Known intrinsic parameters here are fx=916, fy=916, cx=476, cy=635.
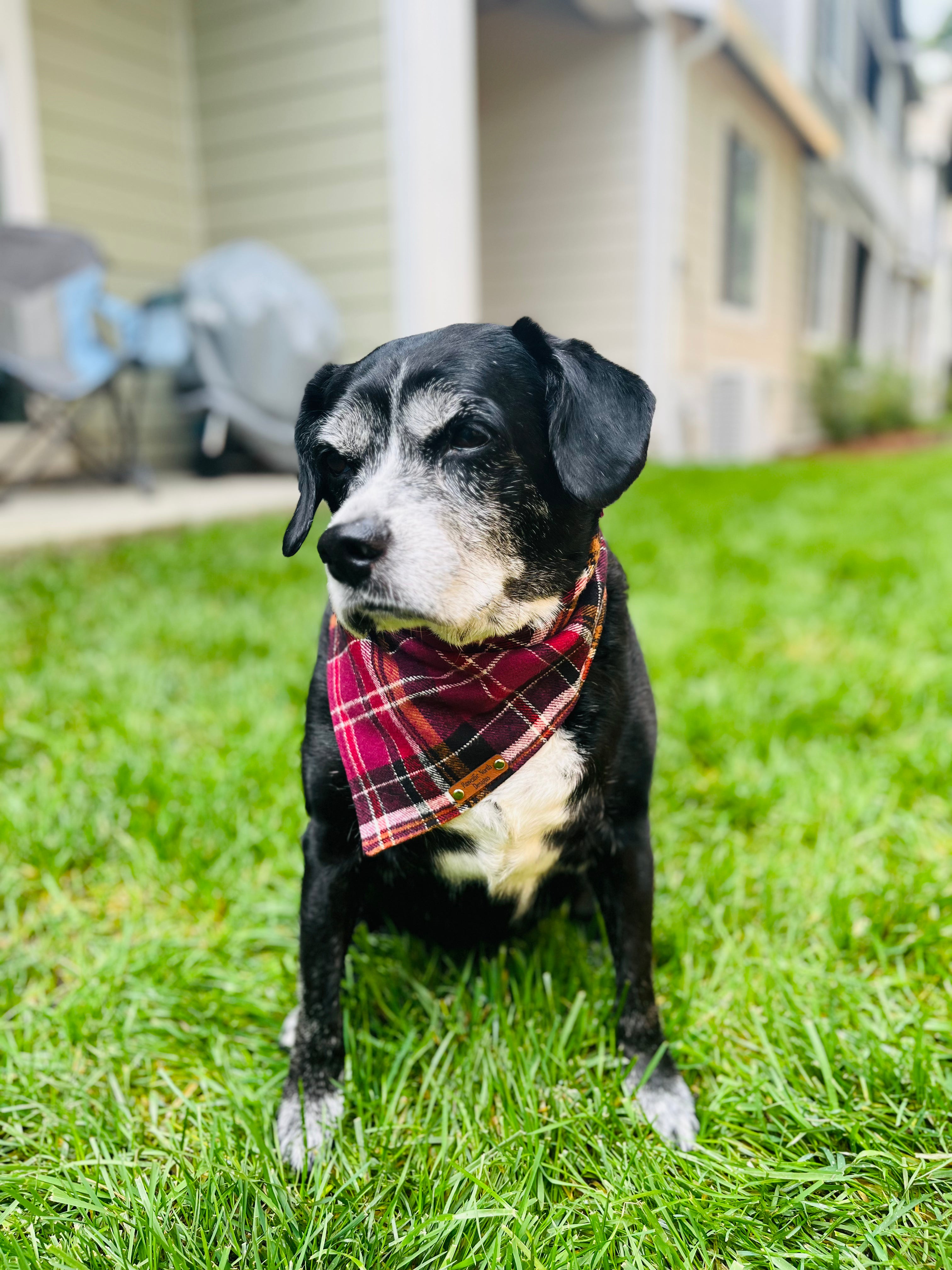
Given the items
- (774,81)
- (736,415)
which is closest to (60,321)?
(736,415)

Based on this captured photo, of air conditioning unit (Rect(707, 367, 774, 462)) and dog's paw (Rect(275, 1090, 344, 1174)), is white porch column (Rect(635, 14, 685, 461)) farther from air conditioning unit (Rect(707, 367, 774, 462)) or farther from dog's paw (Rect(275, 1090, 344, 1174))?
dog's paw (Rect(275, 1090, 344, 1174))

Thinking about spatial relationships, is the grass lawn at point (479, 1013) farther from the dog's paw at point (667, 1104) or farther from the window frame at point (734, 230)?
the window frame at point (734, 230)

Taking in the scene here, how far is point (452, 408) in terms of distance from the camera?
1.20 meters

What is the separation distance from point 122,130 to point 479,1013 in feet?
23.1

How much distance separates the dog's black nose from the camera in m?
1.07

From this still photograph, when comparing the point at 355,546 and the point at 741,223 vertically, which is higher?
the point at 741,223

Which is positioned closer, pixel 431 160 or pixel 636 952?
pixel 636 952

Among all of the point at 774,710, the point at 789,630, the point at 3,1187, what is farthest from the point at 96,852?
the point at 789,630

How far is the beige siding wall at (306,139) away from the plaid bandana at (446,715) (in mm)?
5741

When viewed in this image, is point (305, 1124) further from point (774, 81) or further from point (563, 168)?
point (774, 81)

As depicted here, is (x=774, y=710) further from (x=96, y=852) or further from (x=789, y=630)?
(x=96, y=852)

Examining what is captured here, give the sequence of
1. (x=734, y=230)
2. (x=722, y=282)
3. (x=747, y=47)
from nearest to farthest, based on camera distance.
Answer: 1. (x=747, y=47)
2. (x=722, y=282)
3. (x=734, y=230)

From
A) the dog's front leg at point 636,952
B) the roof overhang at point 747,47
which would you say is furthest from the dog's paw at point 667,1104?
the roof overhang at point 747,47

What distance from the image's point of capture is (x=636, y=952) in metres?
1.39
